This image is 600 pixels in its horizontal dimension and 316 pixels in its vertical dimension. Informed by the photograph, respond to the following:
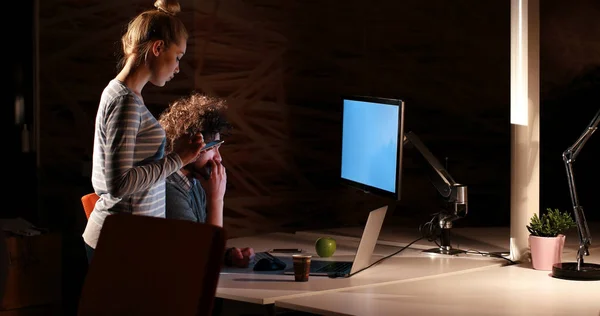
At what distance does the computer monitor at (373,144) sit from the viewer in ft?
10.1

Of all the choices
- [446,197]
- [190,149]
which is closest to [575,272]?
[446,197]

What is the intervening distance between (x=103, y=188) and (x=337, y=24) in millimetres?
2407

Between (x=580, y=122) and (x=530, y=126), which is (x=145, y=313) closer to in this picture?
(x=530, y=126)

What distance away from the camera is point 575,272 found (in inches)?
111

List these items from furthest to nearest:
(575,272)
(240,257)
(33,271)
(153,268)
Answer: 1. (33,271)
2. (240,257)
3. (575,272)
4. (153,268)

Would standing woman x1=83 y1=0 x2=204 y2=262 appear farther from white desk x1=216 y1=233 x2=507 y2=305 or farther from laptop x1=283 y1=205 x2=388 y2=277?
laptop x1=283 y1=205 x2=388 y2=277

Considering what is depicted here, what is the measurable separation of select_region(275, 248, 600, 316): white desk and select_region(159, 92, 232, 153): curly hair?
35.5 inches

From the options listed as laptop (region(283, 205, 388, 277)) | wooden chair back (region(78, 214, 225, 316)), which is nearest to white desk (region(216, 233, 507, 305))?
laptop (region(283, 205, 388, 277))

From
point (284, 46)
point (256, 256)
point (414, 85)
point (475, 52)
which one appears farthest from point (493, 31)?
point (256, 256)

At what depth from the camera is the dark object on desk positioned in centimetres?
287

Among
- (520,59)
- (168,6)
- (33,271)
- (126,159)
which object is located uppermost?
(168,6)

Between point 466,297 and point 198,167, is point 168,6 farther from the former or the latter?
point 466,297

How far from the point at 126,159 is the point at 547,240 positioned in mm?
1367

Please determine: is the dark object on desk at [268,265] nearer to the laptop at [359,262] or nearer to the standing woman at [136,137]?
the laptop at [359,262]
